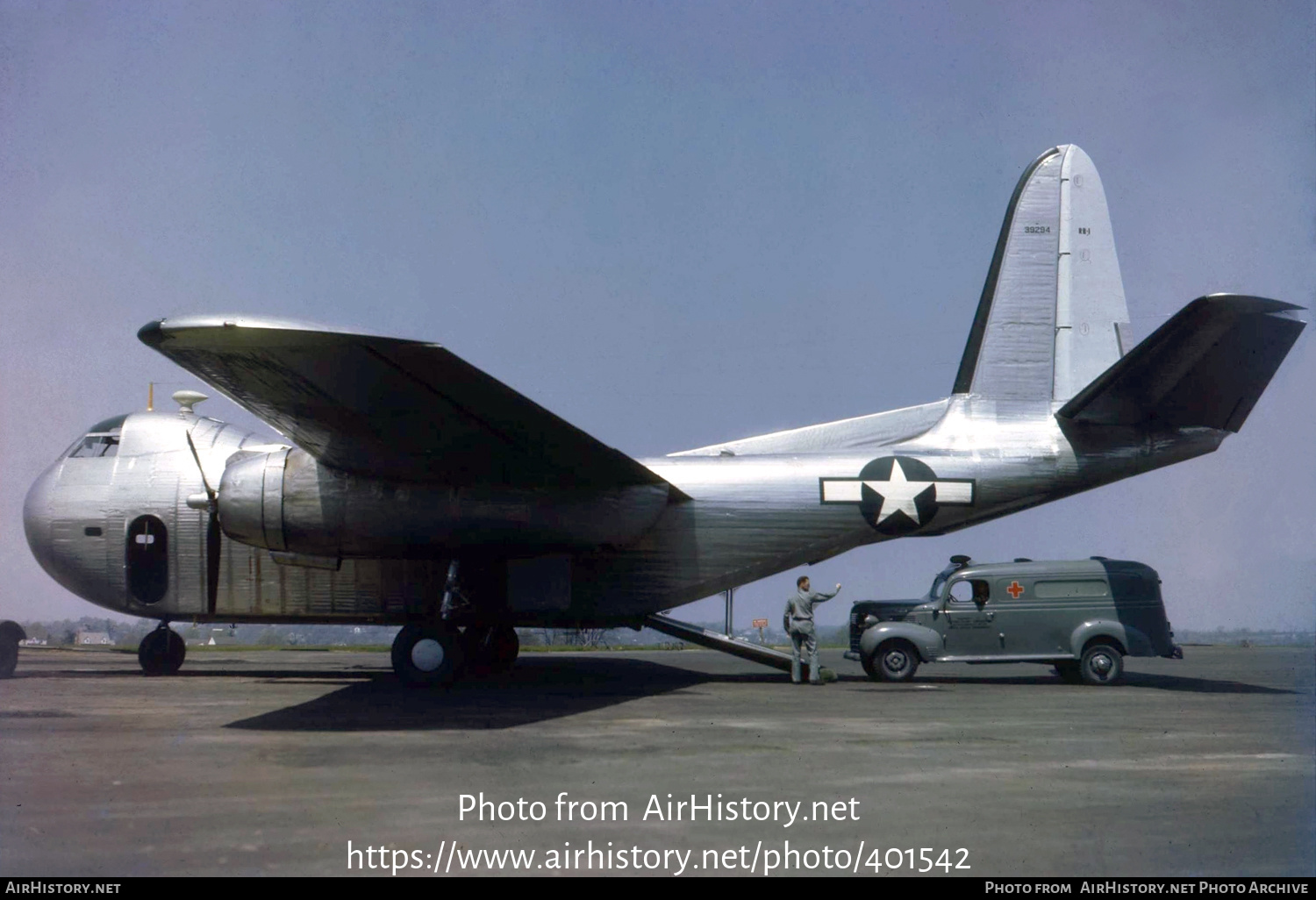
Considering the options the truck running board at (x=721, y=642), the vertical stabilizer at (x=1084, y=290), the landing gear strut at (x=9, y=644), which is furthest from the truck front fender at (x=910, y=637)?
the landing gear strut at (x=9, y=644)

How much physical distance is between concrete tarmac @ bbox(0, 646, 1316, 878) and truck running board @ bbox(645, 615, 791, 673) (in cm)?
231

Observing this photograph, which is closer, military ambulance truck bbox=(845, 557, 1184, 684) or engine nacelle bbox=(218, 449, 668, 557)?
engine nacelle bbox=(218, 449, 668, 557)

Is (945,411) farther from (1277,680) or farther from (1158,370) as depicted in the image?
(1277,680)

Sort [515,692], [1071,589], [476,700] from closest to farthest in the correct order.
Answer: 1. [476,700]
2. [515,692]
3. [1071,589]

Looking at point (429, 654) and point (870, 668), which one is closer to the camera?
point (429, 654)

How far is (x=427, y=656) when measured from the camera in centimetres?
1231

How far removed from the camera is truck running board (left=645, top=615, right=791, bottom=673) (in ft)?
47.7

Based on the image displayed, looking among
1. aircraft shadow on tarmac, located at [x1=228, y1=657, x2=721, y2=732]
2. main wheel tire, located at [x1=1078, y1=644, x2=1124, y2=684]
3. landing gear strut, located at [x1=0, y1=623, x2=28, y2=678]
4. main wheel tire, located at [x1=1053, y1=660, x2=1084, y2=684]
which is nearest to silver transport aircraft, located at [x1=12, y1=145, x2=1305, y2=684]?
aircraft shadow on tarmac, located at [x1=228, y1=657, x2=721, y2=732]

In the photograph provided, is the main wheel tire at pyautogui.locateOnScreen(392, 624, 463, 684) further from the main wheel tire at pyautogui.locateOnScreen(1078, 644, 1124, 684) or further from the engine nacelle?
the main wheel tire at pyautogui.locateOnScreen(1078, 644, 1124, 684)

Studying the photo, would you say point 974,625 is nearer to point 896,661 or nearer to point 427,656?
point 896,661

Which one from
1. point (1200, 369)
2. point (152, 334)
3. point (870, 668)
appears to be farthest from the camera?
point (870, 668)

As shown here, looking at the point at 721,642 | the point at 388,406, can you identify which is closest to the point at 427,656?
the point at 388,406

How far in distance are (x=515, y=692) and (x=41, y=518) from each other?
23.4ft

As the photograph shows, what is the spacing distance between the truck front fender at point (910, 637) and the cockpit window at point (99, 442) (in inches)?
409
